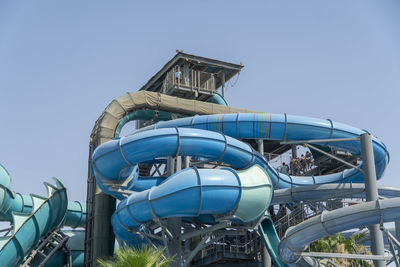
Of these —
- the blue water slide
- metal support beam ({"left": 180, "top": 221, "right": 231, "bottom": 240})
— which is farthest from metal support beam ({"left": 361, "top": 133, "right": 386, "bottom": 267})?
the blue water slide

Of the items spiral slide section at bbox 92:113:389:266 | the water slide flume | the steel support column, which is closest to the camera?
the water slide flume

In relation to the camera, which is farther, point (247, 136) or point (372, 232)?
point (247, 136)

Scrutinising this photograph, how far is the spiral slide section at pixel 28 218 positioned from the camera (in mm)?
22031

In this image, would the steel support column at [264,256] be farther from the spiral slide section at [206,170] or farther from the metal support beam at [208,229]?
the metal support beam at [208,229]

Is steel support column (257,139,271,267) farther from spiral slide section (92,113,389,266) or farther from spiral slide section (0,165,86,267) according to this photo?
spiral slide section (0,165,86,267)

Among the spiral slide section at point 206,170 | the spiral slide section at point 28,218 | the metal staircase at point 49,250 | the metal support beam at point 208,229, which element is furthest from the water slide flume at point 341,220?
the metal staircase at point 49,250

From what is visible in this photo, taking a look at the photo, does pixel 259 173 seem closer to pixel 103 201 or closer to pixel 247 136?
pixel 247 136

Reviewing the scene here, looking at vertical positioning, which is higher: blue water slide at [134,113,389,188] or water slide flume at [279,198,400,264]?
blue water slide at [134,113,389,188]

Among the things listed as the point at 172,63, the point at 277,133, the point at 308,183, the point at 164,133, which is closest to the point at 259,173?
the point at 164,133

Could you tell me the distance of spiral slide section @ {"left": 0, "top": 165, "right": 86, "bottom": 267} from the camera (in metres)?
22.0

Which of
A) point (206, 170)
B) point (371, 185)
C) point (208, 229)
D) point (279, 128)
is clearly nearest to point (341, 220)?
point (371, 185)

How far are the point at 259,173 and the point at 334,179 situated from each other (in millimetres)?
7894

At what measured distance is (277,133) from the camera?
23250mm

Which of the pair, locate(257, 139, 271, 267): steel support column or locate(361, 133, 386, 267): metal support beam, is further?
locate(257, 139, 271, 267): steel support column
